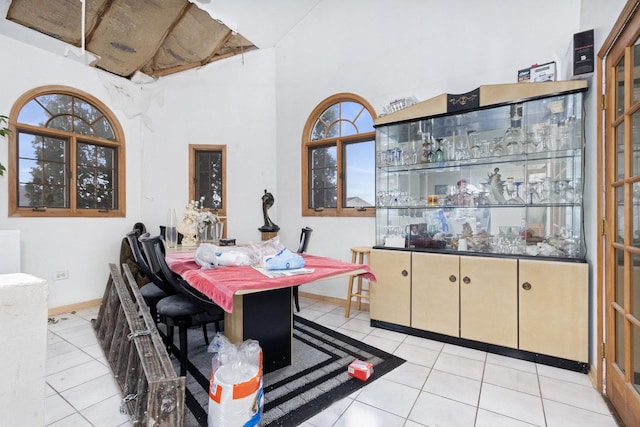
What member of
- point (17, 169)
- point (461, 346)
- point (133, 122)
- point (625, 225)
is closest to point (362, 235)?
point (461, 346)

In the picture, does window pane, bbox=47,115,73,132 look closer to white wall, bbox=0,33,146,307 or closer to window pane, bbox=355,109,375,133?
white wall, bbox=0,33,146,307

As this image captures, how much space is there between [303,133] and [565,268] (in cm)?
331

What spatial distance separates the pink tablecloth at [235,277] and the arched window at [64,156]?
251cm

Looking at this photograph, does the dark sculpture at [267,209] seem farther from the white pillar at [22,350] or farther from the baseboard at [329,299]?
the white pillar at [22,350]

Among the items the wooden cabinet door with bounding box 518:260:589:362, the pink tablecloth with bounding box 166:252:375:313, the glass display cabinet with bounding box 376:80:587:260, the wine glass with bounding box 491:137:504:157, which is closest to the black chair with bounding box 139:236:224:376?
the pink tablecloth with bounding box 166:252:375:313

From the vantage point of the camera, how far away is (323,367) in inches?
92.4

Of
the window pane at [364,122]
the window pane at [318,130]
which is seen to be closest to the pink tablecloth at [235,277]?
the window pane at [364,122]

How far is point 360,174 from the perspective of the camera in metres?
4.00

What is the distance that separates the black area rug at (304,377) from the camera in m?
1.83

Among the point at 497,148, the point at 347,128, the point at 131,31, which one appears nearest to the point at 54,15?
the point at 131,31

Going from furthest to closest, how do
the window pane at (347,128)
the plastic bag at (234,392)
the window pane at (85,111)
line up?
the window pane at (347,128) → the window pane at (85,111) → the plastic bag at (234,392)

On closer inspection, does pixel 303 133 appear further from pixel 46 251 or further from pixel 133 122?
pixel 46 251

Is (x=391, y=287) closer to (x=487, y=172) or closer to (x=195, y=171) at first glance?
(x=487, y=172)

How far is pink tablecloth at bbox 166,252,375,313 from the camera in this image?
61.9 inches
